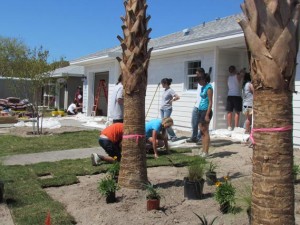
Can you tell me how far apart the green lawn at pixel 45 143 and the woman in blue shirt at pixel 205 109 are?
10.6ft

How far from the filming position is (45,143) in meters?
10.6

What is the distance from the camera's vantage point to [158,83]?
1529cm

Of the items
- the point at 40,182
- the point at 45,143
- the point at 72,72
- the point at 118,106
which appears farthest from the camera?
the point at 72,72

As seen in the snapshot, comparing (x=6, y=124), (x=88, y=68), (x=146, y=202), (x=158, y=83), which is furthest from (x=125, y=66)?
(x=88, y=68)

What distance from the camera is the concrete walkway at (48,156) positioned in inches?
315

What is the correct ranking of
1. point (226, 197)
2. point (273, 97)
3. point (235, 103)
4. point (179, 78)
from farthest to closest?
point (179, 78) → point (235, 103) → point (226, 197) → point (273, 97)

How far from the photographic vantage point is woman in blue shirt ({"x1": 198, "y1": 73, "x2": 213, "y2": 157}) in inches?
313

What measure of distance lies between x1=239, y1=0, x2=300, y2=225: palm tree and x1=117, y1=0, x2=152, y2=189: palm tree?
2.69 meters

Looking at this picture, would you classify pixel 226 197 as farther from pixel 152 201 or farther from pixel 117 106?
pixel 117 106

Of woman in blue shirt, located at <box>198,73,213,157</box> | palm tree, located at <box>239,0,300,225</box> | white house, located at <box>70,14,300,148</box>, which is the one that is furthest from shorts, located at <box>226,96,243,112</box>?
palm tree, located at <box>239,0,300,225</box>

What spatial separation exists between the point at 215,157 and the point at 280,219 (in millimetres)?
5318

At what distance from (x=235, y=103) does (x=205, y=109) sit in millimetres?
3395

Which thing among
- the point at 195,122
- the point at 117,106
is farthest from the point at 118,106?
the point at 195,122

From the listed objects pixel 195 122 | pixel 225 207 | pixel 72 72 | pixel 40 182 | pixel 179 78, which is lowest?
pixel 40 182
